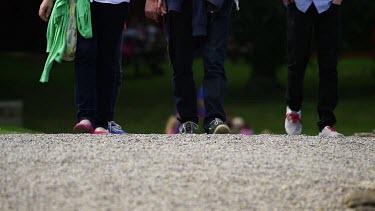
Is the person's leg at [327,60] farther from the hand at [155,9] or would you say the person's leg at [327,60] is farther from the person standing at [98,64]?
the person standing at [98,64]

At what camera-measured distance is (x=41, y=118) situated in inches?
803

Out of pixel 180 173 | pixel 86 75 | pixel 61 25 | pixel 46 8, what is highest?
pixel 46 8

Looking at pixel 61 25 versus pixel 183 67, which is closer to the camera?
pixel 61 25

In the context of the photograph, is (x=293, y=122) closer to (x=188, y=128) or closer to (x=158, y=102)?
(x=188, y=128)

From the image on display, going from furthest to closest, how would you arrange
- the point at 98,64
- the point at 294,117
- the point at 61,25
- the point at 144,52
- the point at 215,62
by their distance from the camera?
the point at 144,52
the point at 294,117
the point at 98,64
the point at 215,62
the point at 61,25

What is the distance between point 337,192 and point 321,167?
470 mm

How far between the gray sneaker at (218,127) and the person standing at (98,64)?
0.83 metres

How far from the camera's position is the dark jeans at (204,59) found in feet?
27.5

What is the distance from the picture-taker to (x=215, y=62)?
8.38m

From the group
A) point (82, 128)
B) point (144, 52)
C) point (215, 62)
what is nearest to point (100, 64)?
point (82, 128)

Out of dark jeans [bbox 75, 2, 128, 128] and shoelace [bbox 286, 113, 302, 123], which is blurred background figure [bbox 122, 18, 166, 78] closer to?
shoelace [bbox 286, 113, 302, 123]

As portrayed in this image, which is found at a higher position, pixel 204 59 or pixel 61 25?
pixel 61 25

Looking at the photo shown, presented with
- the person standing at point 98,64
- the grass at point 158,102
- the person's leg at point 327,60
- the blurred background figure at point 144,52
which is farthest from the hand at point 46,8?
the blurred background figure at point 144,52

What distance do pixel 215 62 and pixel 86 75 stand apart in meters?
1.01
